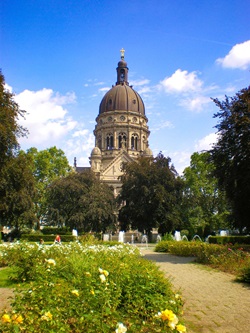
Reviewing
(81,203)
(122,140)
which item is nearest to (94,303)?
(81,203)

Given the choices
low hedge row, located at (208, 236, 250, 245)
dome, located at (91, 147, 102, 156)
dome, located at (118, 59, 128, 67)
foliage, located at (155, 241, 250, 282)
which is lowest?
foliage, located at (155, 241, 250, 282)

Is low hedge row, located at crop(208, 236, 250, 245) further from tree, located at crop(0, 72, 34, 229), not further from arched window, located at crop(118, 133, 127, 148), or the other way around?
arched window, located at crop(118, 133, 127, 148)

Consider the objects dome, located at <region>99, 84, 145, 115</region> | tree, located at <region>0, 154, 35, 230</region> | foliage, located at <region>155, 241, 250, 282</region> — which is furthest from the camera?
dome, located at <region>99, 84, 145, 115</region>

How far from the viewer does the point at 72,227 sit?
44094 mm

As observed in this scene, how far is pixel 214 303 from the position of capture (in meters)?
7.68

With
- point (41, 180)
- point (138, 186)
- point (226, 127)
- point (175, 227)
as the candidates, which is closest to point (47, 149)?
point (41, 180)

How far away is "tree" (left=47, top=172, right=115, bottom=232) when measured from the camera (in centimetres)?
4291

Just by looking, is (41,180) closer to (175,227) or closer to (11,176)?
(175,227)

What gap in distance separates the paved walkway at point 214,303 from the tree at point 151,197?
2853 centimetres

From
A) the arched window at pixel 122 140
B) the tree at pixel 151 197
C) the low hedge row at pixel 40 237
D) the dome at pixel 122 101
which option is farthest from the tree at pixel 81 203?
the dome at pixel 122 101

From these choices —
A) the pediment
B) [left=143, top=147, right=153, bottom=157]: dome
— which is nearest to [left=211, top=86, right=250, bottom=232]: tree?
the pediment

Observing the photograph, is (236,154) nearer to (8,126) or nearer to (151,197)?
(8,126)

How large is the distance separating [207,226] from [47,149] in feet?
97.3

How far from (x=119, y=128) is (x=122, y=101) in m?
6.88
